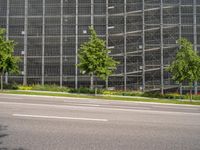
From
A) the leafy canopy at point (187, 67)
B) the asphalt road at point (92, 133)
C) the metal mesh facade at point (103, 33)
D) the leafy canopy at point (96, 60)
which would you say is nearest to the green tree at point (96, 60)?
the leafy canopy at point (96, 60)

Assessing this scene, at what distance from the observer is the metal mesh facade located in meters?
38.2

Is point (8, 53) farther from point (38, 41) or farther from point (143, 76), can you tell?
point (143, 76)

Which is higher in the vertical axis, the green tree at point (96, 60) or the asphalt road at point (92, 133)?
the green tree at point (96, 60)

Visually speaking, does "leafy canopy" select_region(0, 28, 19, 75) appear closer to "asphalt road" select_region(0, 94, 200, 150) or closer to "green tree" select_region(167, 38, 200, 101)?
"green tree" select_region(167, 38, 200, 101)

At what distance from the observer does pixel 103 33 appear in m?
39.1

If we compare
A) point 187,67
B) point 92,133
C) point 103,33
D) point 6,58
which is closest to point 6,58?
point 6,58

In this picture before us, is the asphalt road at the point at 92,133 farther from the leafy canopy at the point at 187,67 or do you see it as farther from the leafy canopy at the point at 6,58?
the leafy canopy at the point at 6,58

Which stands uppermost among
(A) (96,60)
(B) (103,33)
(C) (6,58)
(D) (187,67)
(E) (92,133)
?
(B) (103,33)

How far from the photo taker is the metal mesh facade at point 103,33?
3822 cm

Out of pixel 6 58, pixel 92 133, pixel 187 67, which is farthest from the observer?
pixel 6 58

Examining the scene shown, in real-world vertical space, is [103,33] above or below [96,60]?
above

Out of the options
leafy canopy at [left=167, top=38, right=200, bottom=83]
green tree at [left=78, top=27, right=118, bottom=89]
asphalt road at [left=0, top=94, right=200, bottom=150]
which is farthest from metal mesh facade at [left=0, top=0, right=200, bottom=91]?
asphalt road at [left=0, top=94, right=200, bottom=150]

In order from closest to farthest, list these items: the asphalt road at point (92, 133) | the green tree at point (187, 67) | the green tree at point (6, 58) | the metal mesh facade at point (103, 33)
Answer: the asphalt road at point (92, 133) → the green tree at point (187, 67) → the green tree at point (6, 58) → the metal mesh facade at point (103, 33)

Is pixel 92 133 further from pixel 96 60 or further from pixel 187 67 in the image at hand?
pixel 187 67
